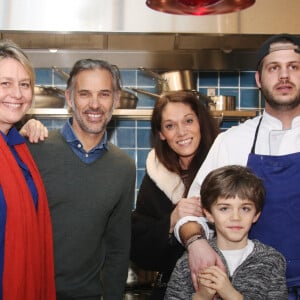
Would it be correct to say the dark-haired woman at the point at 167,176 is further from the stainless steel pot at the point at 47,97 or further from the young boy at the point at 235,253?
the stainless steel pot at the point at 47,97

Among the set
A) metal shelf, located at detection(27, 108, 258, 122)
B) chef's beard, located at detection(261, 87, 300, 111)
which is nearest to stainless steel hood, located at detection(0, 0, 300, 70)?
metal shelf, located at detection(27, 108, 258, 122)

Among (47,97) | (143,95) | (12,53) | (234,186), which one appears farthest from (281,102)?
(143,95)

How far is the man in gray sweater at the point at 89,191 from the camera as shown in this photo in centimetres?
198

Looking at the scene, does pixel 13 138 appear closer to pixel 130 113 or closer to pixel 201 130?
pixel 201 130

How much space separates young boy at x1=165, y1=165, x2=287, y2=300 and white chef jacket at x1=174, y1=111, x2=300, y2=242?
108mm

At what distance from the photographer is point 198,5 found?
5.41ft

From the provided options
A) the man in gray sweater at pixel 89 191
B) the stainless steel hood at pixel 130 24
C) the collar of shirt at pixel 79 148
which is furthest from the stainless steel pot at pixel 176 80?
the collar of shirt at pixel 79 148

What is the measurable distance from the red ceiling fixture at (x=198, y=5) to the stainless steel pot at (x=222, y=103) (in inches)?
62.9

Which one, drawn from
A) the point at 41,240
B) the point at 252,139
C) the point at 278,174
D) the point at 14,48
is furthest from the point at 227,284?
the point at 14,48

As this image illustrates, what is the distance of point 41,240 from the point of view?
184cm

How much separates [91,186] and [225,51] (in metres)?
1.47

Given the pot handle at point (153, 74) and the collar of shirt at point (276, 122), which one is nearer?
the collar of shirt at point (276, 122)

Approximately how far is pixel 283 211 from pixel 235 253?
0.20 metres

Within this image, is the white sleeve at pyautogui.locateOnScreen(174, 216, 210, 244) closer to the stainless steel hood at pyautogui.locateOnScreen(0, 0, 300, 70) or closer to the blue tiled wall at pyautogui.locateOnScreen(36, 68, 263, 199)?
the stainless steel hood at pyautogui.locateOnScreen(0, 0, 300, 70)
